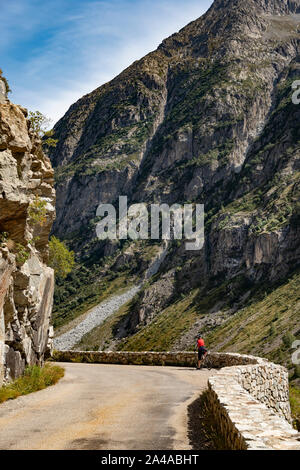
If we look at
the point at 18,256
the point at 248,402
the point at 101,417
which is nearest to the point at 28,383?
the point at 18,256

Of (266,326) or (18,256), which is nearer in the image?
(18,256)

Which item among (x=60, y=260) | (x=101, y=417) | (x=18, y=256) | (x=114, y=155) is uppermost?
(x=114, y=155)

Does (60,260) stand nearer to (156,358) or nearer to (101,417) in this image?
(156,358)

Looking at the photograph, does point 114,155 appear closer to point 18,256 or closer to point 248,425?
point 18,256

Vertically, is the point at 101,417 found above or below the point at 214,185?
below

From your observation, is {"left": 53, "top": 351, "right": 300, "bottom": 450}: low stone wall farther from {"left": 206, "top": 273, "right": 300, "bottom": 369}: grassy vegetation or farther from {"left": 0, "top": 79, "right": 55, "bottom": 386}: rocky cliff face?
{"left": 206, "top": 273, "right": 300, "bottom": 369}: grassy vegetation

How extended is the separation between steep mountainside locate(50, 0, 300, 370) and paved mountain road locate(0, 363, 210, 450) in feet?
148

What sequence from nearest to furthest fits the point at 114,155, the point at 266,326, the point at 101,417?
1. the point at 101,417
2. the point at 266,326
3. the point at 114,155

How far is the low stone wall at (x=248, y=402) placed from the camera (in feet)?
20.6

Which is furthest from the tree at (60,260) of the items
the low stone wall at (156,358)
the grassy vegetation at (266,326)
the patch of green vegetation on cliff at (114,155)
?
the patch of green vegetation on cliff at (114,155)

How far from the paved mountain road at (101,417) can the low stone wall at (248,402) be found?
121cm

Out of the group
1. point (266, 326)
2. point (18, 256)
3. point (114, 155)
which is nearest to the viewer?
point (18, 256)

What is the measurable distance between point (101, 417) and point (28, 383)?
7.01 metres

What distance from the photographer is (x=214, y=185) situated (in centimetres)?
14838
